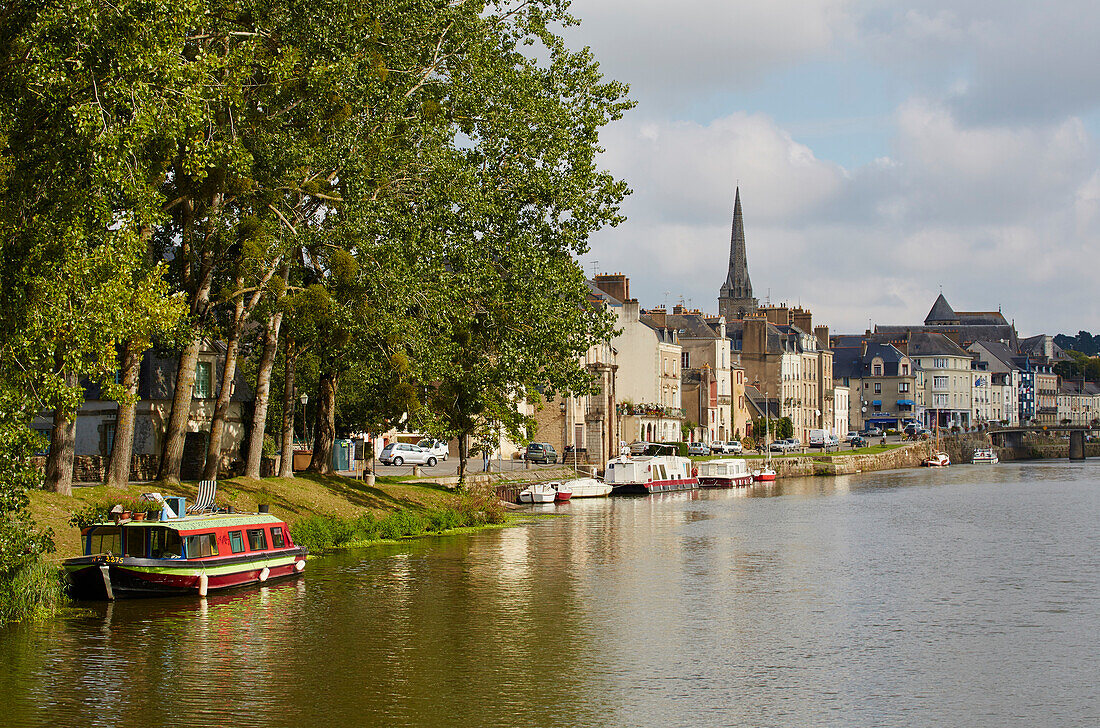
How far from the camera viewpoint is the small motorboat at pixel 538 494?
7176 cm

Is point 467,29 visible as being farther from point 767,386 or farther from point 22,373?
point 767,386

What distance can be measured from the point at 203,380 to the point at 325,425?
754 centimetres

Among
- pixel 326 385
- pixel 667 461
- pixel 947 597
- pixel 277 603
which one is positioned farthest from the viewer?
pixel 667 461

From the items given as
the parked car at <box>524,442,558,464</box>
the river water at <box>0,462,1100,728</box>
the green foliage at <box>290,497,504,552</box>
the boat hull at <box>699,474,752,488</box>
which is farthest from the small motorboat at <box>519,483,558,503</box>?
the boat hull at <box>699,474,752,488</box>

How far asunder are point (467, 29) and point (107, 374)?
64.3 ft

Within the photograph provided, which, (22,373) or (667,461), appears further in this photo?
(667,461)

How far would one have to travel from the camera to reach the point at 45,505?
33.1 m

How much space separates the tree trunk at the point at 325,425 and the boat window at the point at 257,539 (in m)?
13.1

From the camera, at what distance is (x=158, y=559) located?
3075cm

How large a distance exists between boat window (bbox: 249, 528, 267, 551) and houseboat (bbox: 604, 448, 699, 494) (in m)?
51.0

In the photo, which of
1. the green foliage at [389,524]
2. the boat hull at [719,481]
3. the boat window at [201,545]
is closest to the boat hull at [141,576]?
the boat window at [201,545]

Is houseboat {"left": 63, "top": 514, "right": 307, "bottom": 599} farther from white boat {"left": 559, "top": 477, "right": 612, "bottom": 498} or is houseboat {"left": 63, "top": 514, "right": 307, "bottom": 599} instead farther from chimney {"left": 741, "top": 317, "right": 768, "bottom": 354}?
chimney {"left": 741, "top": 317, "right": 768, "bottom": 354}

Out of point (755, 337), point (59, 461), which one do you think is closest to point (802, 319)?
point (755, 337)

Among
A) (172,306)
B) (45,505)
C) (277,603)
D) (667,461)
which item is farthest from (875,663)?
(667,461)
